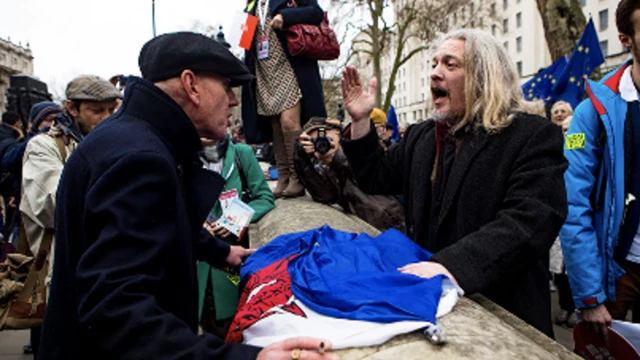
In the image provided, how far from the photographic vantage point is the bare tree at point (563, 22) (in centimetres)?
742

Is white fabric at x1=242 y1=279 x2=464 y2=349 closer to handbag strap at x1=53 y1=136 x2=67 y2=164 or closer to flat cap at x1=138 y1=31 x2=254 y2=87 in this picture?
flat cap at x1=138 y1=31 x2=254 y2=87

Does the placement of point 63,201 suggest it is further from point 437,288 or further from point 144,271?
point 437,288

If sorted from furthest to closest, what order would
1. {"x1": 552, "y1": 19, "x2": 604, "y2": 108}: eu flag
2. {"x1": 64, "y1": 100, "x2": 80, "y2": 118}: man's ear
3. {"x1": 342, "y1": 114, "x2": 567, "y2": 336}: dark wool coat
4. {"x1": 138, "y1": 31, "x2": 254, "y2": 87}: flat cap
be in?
{"x1": 552, "y1": 19, "x2": 604, "y2": 108}: eu flag
{"x1": 64, "y1": 100, "x2": 80, "y2": 118}: man's ear
{"x1": 342, "y1": 114, "x2": 567, "y2": 336}: dark wool coat
{"x1": 138, "y1": 31, "x2": 254, "y2": 87}: flat cap

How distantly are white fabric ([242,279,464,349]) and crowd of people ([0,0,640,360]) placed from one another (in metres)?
0.15

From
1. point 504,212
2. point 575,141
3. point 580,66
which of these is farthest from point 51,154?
point 580,66

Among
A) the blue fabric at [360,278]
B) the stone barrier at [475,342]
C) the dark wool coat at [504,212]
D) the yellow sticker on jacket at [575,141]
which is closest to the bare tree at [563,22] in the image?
the yellow sticker on jacket at [575,141]

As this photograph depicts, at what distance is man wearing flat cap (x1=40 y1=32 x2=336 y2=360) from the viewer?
1.14 meters

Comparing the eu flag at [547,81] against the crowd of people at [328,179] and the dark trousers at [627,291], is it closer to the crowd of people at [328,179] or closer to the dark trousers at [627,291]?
the crowd of people at [328,179]

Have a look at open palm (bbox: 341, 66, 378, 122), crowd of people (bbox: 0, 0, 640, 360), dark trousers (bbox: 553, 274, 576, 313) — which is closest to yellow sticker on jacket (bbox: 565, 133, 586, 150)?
crowd of people (bbox: 0, 0, 640, 360)

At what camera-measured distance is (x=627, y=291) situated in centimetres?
241

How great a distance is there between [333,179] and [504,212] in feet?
6.72

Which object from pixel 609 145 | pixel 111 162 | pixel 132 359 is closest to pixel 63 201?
pixel 111 162

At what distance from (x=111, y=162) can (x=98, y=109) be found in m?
2.73

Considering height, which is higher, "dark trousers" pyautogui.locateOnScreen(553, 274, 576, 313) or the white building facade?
the white building facade
